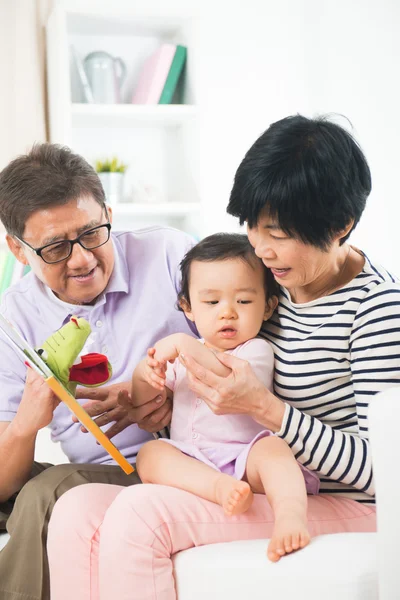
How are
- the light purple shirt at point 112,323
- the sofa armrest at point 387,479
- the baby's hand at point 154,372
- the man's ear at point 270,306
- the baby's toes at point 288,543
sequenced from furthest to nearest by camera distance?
the light purple shirt at point 112,323 < the man's ear at point 270,306 < the baby's hand at point 154,372 < the baby's toes at point 288,543 < the sofa armrest at point 387,479

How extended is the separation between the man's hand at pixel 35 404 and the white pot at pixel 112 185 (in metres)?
1.96

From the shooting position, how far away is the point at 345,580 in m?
1.17

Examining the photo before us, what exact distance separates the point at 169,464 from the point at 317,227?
0.53m

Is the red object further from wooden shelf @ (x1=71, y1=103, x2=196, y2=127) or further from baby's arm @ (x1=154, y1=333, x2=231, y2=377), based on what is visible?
wooden shelf @ (x1=71, y1=103, x2=196, y2=127)

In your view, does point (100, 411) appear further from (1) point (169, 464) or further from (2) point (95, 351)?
(1) point (169, 464)

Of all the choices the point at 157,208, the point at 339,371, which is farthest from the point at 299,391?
the point at 157,208

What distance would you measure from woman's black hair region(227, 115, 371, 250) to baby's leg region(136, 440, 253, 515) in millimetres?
466

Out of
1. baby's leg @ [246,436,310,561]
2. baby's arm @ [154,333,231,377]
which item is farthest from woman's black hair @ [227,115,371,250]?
baby's leg @ [246,436,310,561]

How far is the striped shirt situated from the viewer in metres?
1.42

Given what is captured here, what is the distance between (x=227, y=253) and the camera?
5.37 ft

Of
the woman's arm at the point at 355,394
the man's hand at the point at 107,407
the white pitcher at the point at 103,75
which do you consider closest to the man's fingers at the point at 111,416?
the man's hand at the point at 107,407

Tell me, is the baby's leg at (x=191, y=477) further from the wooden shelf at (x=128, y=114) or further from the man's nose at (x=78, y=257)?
the wooden shelf at (x=128, y=114)

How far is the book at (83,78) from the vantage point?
3477mm

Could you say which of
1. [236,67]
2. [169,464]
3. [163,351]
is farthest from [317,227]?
[236,67]
